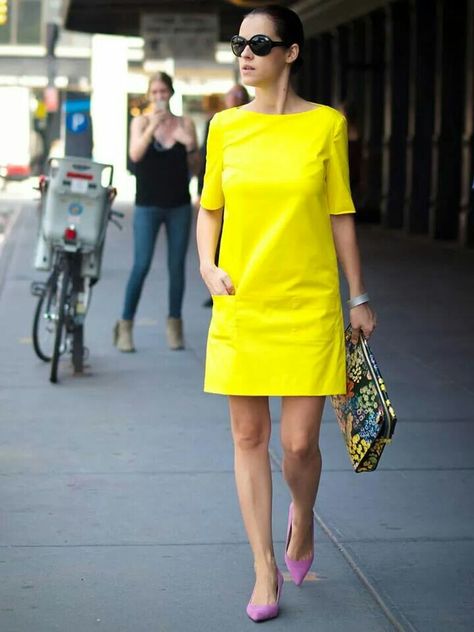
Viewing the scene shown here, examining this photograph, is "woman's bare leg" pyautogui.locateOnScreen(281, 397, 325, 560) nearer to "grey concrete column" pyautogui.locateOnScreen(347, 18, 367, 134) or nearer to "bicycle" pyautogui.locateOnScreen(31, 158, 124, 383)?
"bicycle" pyautogui.locateOnScreen(31, 158, 124, 383)

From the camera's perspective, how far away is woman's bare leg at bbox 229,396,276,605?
466 centimetres

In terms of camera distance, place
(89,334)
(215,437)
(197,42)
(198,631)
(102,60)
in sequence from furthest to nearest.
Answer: (102,60)
(197,42)
(89,334)
(215,437)
(198,631)

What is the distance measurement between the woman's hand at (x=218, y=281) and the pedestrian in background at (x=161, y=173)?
5648mm

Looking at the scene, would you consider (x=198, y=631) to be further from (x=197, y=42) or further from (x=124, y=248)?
(x=197, y=42)

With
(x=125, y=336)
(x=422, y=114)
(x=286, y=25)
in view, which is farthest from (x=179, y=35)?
(x=286, y=25)

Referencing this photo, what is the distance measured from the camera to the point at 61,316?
9383 millimetres

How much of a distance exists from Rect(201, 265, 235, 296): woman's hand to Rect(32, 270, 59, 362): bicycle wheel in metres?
5.04

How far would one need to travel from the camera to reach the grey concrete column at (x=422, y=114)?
22141 millimetres

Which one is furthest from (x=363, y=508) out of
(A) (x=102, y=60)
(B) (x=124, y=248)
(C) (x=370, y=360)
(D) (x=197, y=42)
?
(A) (x=102, y=60)

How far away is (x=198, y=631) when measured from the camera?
449cm

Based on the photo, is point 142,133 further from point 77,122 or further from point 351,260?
point 351,260

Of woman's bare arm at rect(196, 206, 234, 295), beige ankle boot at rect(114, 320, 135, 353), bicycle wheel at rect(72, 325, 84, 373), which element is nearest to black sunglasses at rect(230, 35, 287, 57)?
woman's bare arm at rect(196, 206, 234, 295)

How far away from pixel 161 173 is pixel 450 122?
37.6 feet

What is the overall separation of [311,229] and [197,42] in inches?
946
